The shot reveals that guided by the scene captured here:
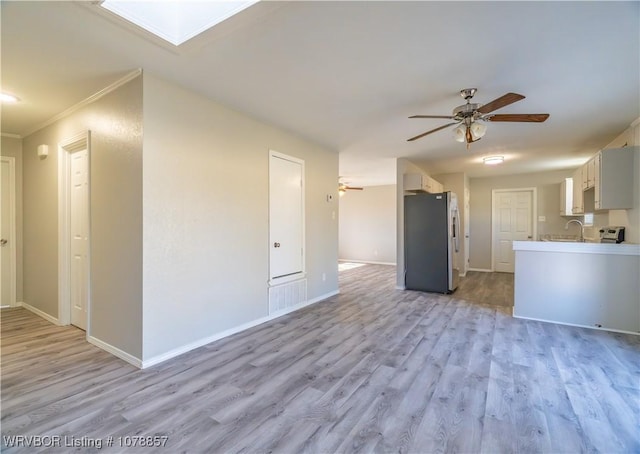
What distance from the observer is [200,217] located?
302 cm

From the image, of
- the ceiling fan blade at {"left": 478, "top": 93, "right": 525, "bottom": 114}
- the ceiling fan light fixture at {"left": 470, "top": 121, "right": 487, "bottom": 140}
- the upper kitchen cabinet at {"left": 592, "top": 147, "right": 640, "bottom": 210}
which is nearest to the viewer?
the ceiling fan blade at {"left": 478, "top": 93, "right": 525, "bottom": 114}

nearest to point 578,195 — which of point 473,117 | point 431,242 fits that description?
point 431,242

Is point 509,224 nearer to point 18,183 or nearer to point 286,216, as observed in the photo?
point 286,216

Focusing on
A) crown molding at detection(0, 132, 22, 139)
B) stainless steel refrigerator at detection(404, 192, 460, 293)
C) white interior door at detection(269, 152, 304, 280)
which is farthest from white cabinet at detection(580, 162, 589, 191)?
crown molding at detection(0, 132, 22, 139)

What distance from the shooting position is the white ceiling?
6.10ft

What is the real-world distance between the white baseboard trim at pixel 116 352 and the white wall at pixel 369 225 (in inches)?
295

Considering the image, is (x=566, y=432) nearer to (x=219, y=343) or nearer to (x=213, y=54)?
(x=219, y=343)

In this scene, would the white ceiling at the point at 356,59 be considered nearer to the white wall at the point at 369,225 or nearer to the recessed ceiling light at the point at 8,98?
the recessed ceiling light at the point at 8,98

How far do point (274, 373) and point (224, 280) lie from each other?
4.00 feet

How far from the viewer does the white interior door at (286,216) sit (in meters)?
3.97

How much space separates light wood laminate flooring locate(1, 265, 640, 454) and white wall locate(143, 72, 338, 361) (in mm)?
351

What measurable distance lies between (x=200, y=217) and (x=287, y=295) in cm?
177

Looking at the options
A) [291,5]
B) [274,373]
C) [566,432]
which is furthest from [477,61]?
[274,373]

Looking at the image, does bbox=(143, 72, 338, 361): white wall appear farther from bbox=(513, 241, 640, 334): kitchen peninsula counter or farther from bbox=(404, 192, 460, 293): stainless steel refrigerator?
bbox=(513, 241, 640, 334): kitchen peninsula counter
